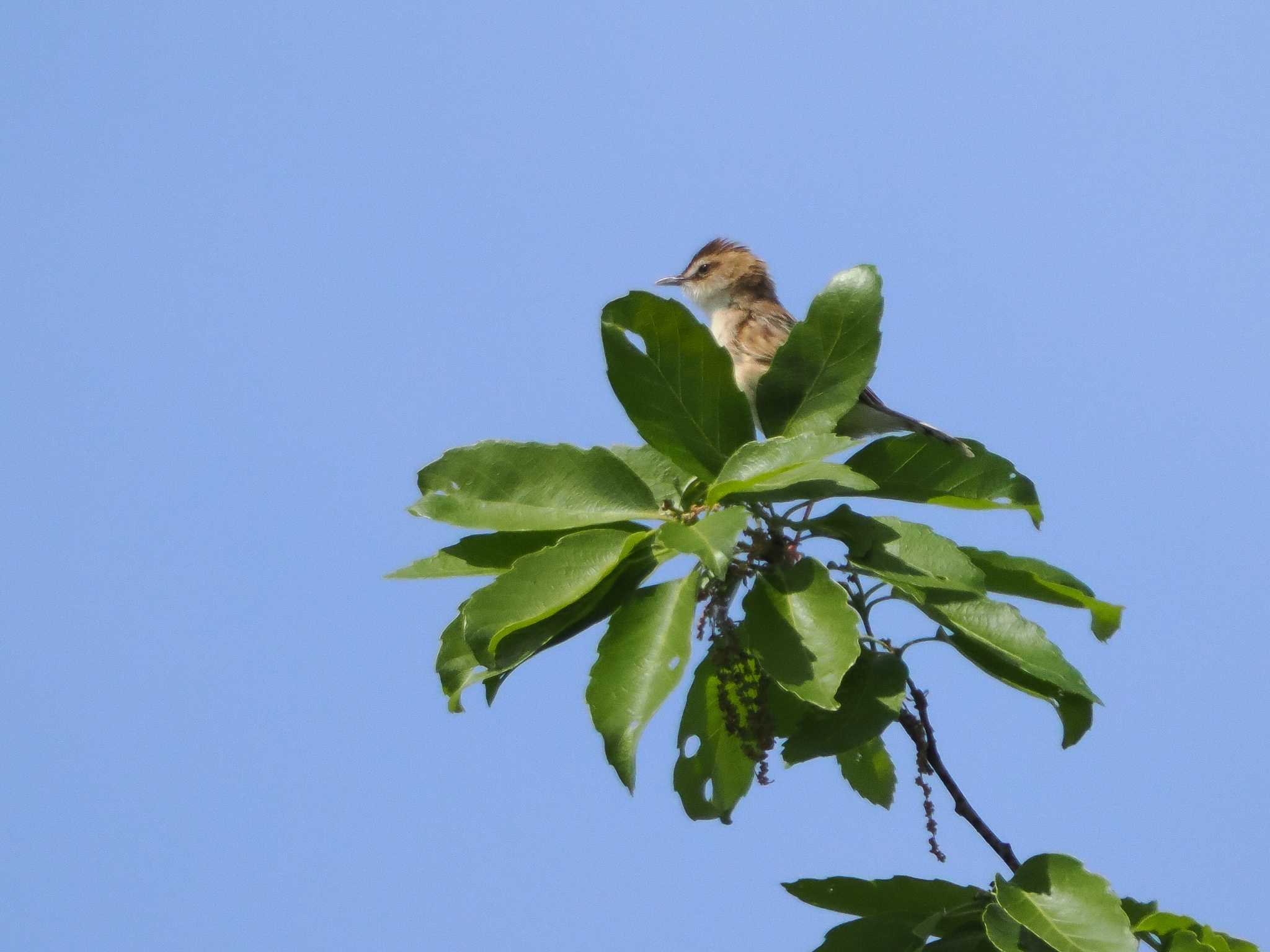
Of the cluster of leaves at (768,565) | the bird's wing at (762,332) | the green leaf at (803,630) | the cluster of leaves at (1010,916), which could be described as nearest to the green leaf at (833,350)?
the cluster of leaves at (768,565)

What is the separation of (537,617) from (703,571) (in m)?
0.51

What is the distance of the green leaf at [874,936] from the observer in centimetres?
343

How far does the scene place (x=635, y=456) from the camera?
3711mm

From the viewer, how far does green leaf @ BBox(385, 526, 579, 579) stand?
11.3 ft

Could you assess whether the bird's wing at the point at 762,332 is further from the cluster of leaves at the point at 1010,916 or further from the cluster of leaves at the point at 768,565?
the cluster of leaves at the point at 1010,916

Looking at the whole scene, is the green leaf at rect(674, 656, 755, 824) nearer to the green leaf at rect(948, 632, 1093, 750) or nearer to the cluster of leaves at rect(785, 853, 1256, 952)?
the cluster of leaves at rect(785, 853, 1256, 952)

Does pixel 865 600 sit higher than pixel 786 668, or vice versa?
pixel 865 600

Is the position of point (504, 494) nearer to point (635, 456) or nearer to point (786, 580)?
point (635, 456)

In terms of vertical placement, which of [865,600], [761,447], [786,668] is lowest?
[786,668]

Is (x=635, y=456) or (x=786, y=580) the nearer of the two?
(x=786, y=580)

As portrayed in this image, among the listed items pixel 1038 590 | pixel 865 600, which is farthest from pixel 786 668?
pixel 1038 590

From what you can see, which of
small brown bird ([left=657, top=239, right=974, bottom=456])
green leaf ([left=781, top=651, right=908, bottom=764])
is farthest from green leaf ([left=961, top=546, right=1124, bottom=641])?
small brown bird ([left=657, top=239, right=974, bottom=456])

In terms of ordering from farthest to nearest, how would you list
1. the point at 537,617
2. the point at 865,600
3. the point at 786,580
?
the point at 865,600
the point at 786,580
the point at 537,617

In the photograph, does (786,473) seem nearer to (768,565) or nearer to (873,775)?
(768,565)
